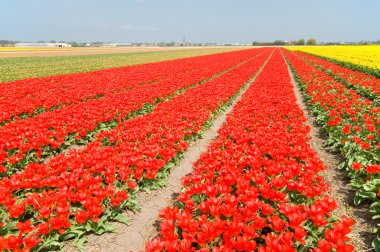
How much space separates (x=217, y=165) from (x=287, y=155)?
66.2 inches

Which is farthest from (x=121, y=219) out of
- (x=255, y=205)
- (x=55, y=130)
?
(x=55, y=130)

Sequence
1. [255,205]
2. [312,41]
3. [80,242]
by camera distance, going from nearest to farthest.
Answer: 1. [255,205]
2. [80,242]
3. [312,41]

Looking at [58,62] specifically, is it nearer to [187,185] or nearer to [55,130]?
[55,130]

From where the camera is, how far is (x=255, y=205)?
3.38 m

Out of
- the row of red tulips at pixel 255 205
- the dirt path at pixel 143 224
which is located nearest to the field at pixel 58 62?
the dirt path at pixel 143 224

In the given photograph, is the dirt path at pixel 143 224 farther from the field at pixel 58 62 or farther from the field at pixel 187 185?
the field at pixel 58 62

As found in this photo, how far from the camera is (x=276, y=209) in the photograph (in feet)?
12.4

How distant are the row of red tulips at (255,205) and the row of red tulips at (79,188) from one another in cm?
94

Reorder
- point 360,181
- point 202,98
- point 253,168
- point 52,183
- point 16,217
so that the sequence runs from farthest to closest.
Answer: point 202,98 < point 360,181 < point 253,168 < point 52,183 < point 16,217

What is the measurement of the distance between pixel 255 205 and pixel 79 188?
2.68m

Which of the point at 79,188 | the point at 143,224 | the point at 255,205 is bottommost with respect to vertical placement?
the point at 143,224

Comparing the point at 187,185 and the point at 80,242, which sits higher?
the point at 187,185

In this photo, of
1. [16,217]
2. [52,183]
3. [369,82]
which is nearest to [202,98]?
[52,183]

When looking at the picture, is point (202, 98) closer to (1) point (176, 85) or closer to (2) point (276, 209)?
(1) point (176, 85)
